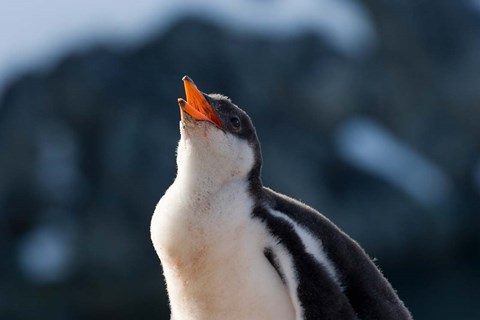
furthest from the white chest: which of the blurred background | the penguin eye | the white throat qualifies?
the blurred background

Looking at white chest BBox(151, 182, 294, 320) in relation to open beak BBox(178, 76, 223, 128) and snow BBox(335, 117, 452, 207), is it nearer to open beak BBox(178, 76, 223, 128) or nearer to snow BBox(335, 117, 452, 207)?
open beak BBox(178, 76, 223, 128)

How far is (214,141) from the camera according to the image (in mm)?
3920

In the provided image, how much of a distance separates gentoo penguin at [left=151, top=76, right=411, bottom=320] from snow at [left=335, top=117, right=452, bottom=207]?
21569mm

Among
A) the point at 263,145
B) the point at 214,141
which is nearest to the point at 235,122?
the point at 214,141

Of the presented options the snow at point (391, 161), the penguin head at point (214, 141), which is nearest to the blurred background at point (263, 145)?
the snow at point (391, 161)

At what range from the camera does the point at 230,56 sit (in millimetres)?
27047

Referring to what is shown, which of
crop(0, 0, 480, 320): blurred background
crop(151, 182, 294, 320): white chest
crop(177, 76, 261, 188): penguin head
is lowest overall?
crop(0, 0, 480, 320): blurred background

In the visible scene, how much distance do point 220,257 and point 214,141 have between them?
1.29 ft

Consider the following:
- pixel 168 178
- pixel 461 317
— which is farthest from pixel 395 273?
pixel 168 178

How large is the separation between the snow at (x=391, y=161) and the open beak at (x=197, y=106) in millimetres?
21556

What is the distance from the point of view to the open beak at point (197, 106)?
389 centimetres

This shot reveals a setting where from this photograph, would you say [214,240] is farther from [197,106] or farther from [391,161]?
[391,161]

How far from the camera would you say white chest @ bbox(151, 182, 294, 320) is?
381 centimetres

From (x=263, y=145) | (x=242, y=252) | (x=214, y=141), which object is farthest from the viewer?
(x=263, y=145)
